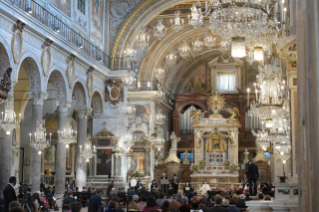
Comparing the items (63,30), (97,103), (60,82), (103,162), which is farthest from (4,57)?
(103,162)

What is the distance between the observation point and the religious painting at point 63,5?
806 inches

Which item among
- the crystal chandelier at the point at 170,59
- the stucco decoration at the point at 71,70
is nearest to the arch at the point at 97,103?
the stucco decoration at the point at 71,70

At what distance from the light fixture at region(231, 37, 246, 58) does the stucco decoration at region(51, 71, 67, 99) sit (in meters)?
9.00

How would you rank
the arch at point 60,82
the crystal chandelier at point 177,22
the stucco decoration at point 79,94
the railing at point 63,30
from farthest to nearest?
the crystal chandelier at point 177,22, the stucco decoration at point 79,94, the arch at point 60,82, the railing at point 63,30

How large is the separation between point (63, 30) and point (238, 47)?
9379 millimetres

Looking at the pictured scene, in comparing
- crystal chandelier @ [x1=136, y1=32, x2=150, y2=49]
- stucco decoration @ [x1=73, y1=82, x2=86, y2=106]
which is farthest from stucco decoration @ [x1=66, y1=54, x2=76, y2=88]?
crystal chandelier @ [x1=136, y1=32, x2=150, y2=49]

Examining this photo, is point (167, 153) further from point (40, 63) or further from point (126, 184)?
point (40, 63)

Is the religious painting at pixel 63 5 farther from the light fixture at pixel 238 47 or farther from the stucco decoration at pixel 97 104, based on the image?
the light fixture at pixel 238 47

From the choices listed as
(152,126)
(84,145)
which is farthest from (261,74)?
(152,126)

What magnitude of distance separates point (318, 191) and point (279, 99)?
12.3m

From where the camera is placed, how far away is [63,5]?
21.3 m

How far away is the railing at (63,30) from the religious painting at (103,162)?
460 centimetres

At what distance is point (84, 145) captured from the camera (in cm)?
2394

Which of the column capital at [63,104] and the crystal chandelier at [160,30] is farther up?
the crystal chandelier at [160,30]
